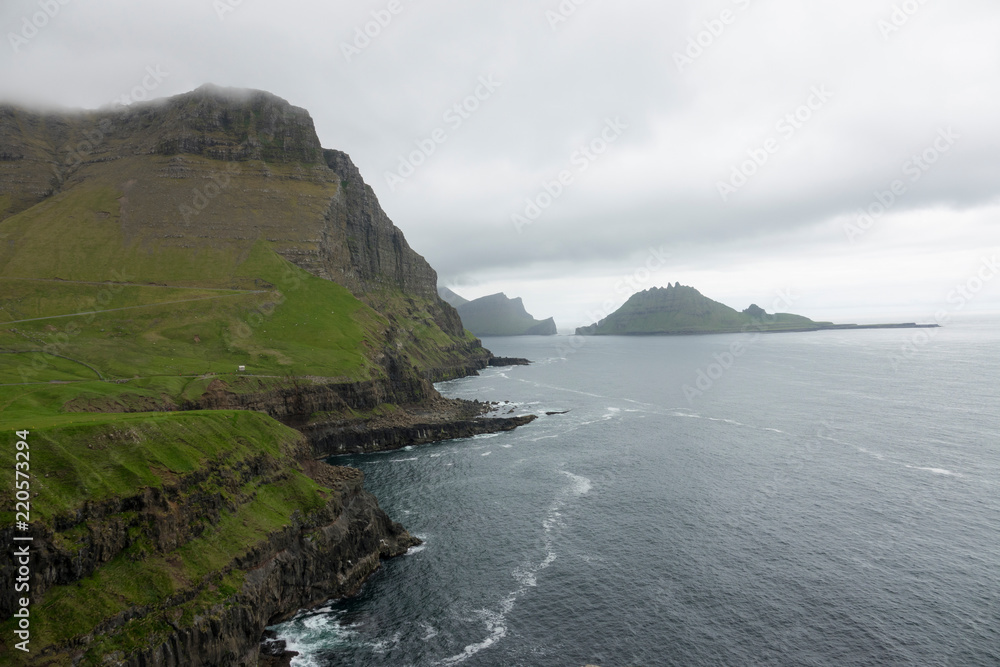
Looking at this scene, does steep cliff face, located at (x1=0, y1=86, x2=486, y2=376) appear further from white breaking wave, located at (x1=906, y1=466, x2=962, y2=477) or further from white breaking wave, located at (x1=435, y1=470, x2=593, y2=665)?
white breaking wave, located at (x1=906, y1=466, x2=962, y2=477)

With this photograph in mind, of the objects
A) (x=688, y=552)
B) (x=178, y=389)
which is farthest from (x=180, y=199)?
(x=688, y=552)

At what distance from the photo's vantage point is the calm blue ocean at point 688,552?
46.2 m

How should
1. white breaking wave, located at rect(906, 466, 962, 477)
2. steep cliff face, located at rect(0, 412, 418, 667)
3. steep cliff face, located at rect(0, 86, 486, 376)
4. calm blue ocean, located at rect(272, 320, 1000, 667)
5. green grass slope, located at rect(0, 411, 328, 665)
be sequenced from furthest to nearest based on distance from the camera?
steep cliff face, located at rect(0, 86, 486, 376), white breaking wave, located at rect(906, 466, 962, 477), calm blue ocean, located at rect(272, 320, 1000, 667), green grass slope, located at rect(0, 411, 328, 665), steep cliff face, located at rect(0, 412, 418, 667)

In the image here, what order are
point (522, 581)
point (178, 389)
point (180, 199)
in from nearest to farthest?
point (522, 581) < point (178, 389) < point (180, 199)

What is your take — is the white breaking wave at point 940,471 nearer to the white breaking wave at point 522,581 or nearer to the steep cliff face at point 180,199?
the white breaking wave at point 522,581

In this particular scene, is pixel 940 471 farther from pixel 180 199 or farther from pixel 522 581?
pixel 180 199

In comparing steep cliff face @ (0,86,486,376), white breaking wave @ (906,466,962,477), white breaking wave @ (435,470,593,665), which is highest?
steep cliff face @ (0,86,486,376)

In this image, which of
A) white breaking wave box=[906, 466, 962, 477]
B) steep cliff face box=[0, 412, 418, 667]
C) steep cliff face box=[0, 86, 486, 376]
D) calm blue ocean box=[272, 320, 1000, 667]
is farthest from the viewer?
A: steep cliff face box=[0, 86, 486, 376]

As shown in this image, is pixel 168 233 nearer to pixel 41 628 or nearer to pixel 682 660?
pixel 41 628

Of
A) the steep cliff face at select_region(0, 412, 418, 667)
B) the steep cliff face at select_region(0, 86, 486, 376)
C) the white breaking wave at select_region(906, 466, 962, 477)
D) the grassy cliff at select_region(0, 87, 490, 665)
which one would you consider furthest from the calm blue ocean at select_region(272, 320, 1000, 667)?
the steep cliff face at select_region(0, 86, 486, 376)

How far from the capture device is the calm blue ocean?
46250mm

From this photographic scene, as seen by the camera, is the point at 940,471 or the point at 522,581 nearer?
the point at 522,581

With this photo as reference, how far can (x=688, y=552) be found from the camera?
62.7 meters

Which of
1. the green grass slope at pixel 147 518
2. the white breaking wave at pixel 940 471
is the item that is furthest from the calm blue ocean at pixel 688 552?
the green grass slope at pixel 147 518
